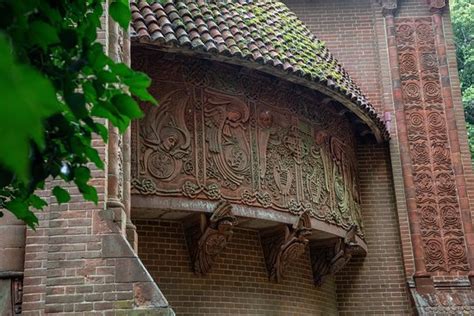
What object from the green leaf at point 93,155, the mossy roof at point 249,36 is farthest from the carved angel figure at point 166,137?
the green leaf at point 93,155

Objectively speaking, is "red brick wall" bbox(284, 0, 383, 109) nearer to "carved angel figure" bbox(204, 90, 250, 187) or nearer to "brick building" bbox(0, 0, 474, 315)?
"brick building" bbox(0, 0, 474, 315)

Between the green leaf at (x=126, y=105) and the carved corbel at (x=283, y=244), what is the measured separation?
25.9ft

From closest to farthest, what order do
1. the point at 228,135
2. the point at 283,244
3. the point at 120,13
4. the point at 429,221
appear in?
the point at 120,13, the point at 228,135, the point at 283,244, the point at 429,221

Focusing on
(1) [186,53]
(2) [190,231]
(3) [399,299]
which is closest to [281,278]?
(2) [190,231]

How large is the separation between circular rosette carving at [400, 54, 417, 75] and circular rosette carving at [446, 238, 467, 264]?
361 centimetres

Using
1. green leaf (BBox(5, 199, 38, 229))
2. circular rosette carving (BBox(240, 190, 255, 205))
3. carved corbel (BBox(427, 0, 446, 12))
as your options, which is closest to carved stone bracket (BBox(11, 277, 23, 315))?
green leaf (BBox(5, 199, 38, 229))

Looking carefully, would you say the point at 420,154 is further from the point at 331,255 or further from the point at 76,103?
the point at 76,103

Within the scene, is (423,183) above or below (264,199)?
above

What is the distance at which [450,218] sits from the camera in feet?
43.1

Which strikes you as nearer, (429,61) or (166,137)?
(166,137)

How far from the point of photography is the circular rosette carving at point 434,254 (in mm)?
12820

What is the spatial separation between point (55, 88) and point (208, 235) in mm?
7207

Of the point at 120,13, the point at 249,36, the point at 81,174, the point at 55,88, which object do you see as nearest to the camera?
the point at 55,88

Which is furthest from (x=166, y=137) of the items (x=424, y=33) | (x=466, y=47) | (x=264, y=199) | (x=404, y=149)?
(x=466, y=47)
